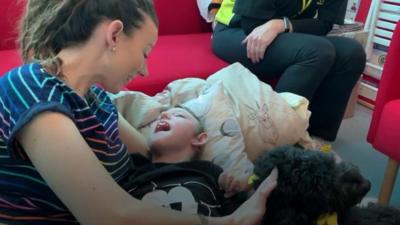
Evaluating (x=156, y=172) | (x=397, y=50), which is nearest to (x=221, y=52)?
(x=397, y=50)

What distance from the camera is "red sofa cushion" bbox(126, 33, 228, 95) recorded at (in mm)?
1635

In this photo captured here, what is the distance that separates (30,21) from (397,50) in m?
1.14

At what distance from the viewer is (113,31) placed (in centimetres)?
78

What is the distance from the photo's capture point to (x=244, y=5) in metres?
1.73

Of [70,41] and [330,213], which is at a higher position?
[70,41]

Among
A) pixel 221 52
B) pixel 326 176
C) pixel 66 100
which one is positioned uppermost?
pixel 66 100

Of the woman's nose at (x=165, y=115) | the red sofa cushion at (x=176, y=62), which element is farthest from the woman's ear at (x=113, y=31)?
the red sofa cushion at (x=176, y=62)

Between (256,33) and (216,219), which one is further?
(256,33)

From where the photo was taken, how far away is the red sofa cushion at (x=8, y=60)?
1.58 meters

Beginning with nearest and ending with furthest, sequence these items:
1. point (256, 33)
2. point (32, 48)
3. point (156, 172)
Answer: point (32, 48)
point (156, 172)
point (256, 33)

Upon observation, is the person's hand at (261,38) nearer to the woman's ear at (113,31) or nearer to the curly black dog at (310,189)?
the curly black dog at (310,189)

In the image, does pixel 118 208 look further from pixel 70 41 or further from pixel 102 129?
pixel 70 41

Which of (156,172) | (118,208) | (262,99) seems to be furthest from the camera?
(262,99)

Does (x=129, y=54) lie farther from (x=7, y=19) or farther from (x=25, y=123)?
(x=7, y=19)
